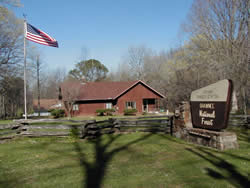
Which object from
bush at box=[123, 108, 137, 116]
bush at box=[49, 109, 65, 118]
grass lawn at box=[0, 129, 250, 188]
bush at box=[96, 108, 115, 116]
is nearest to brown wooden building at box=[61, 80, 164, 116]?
bush at box=[96, 108, 115, 116]

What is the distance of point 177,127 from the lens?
36.0 feet

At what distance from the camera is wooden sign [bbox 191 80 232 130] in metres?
7.89

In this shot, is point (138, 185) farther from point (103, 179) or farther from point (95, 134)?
point (95, 134)

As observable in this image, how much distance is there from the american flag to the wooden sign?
32.0 ft

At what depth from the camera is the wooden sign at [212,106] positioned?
7892 mm

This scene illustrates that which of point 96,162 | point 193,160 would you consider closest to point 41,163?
point 96,162

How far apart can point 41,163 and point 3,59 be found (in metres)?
24.8

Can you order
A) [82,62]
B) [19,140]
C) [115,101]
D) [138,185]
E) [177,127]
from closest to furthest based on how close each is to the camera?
[138,185] < [19,140] < [177,127] < [115,101] < [82,62]

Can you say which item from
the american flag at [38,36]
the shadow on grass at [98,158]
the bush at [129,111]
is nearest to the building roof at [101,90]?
the bush at [129,111]

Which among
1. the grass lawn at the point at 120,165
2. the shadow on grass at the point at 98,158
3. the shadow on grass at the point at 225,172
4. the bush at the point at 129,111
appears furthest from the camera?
the bush at the point at 129,111

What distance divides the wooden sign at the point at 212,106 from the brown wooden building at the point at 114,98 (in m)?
22.8

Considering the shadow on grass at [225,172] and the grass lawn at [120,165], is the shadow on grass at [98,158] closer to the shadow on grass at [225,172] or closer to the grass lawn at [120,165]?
the grass lawn at [120,165]

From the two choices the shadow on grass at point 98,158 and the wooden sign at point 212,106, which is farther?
the wooden sign at point 212,106

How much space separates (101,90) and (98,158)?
2713 cm
